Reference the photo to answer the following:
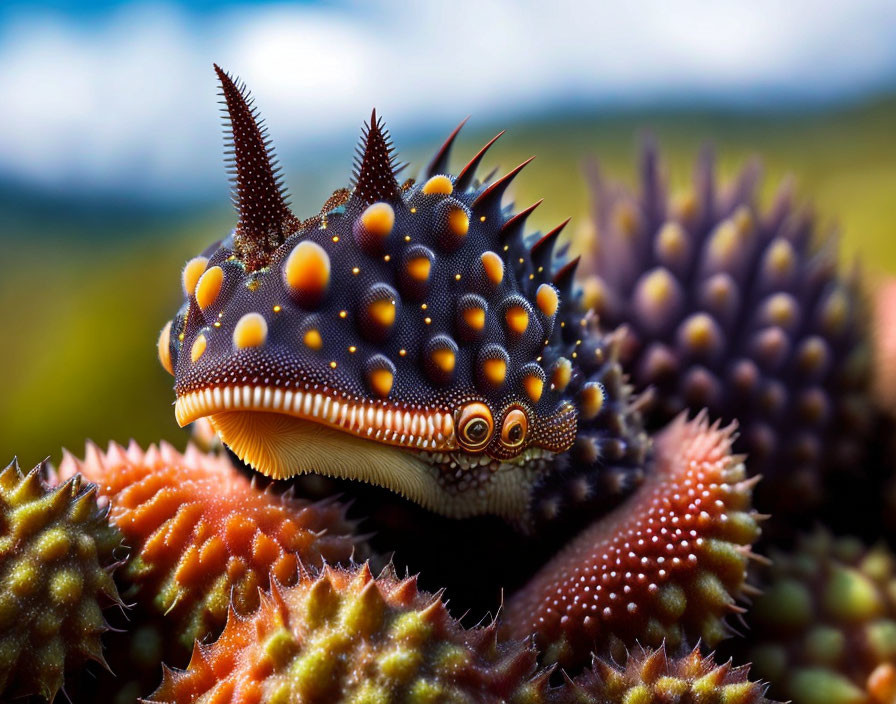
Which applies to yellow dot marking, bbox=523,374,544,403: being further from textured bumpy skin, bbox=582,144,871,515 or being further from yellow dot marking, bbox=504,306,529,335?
textured bumpy skin, bbox=582,144,871,515

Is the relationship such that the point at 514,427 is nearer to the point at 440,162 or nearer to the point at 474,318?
the point at 474,318

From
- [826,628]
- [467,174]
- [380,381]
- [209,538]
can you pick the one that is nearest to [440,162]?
[467,174]

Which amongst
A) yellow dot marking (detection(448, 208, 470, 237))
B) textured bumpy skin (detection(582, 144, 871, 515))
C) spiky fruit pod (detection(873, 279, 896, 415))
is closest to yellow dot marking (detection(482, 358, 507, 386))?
yellow dot marking (detection(448, 208, 470, 237))

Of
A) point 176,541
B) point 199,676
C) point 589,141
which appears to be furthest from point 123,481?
point 589,141

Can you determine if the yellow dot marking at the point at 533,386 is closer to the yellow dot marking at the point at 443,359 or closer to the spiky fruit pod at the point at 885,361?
the yellow dot marking at the point at 443,359

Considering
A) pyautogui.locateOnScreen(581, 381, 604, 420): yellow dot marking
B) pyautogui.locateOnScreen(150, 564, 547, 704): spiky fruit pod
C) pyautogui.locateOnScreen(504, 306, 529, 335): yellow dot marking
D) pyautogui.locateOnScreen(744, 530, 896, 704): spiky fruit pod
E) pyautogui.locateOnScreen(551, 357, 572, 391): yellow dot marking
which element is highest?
pyautogui.locateOnScreen(504, 306, 529, 335): yellow dot marking
